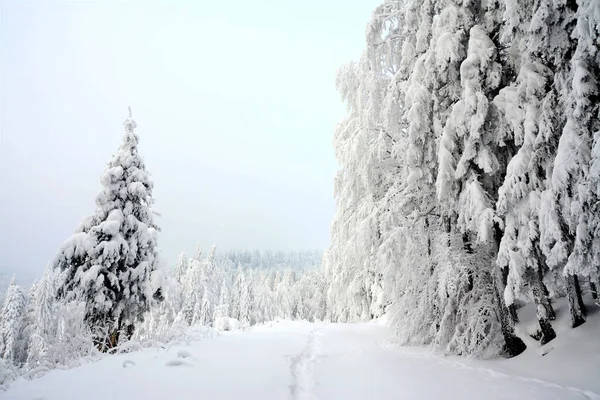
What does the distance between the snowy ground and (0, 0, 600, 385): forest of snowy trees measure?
39.8 inches

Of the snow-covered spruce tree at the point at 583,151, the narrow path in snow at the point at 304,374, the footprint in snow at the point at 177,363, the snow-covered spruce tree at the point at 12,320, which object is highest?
A: the snow-covered spruce tree at the point at 583,151

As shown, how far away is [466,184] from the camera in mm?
6352

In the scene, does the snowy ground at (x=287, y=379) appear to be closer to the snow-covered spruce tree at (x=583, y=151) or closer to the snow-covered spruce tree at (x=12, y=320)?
the snow-covered spruce tree at (x=583, y=151)

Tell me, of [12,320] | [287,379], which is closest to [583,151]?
[287,379]

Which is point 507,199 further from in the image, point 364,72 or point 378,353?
point 364,72

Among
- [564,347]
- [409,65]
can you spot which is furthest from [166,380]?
[409,65]

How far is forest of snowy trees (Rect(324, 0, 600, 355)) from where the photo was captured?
445 cm

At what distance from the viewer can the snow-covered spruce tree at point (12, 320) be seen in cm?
2864

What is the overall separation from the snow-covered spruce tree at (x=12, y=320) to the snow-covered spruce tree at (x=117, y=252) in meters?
23.9

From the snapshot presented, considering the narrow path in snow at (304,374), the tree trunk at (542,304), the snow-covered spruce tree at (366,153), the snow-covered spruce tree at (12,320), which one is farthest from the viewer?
the snow-covered spruce tree at (12,320)

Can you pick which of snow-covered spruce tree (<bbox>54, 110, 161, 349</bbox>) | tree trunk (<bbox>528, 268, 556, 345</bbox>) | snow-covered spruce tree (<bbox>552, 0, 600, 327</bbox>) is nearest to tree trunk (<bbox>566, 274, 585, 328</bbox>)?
tree trunk (<bbox>528, 268, 556, 345</bbox>)

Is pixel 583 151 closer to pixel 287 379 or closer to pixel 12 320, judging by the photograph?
pixel 287 379

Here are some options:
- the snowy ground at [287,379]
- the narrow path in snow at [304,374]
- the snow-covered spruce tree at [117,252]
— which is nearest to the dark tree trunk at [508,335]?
the snowy ground at [287,379]

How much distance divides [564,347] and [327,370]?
156 inches
